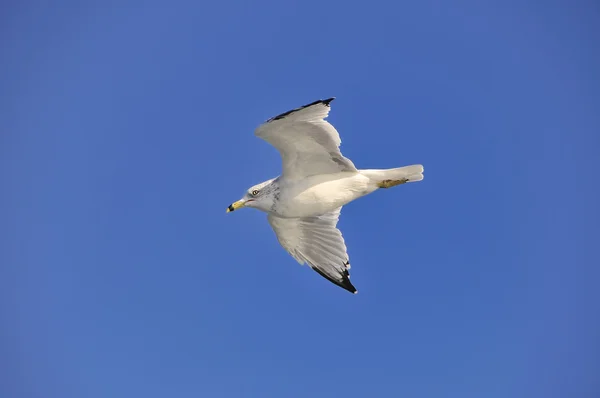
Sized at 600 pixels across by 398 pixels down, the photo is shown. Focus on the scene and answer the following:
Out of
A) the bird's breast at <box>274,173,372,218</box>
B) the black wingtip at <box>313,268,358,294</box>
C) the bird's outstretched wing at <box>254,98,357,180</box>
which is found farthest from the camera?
the black wingtip at <box>313,268,358,294</box>

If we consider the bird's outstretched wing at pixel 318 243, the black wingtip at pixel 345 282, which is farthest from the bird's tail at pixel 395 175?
the black wingtip at pixel 345 282

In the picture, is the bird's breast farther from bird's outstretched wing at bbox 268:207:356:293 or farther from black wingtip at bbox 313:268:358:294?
black wingtip at bbox 313:268:358:294

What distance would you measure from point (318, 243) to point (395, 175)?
1916 mm

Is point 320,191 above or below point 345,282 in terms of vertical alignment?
above

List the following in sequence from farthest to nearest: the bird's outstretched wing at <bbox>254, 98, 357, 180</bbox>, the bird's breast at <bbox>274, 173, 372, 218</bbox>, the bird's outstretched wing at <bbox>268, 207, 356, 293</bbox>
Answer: the bird's outstretched wing at <bbox>268, 207, 356, 293</bbox>, the bird's breast at <bbox>274, 173, 372, 218</bbox>, the bird's outstretched wing at <bbox>254, 98, 357, 180</bbox>

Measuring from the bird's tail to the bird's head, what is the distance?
137cm

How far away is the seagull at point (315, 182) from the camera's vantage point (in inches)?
370

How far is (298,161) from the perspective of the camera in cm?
1003

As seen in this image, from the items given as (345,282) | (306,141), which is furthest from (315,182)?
(345,282)

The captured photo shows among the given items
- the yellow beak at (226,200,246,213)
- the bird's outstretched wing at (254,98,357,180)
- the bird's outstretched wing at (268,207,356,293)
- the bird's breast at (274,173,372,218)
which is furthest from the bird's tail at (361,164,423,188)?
the yellow beak at (226,200,246,213)

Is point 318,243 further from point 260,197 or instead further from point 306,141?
point 306,141

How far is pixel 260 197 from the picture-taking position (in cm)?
1040

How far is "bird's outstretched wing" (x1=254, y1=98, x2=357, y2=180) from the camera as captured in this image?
9.21 m

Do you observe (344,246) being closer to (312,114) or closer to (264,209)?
(264,209)
